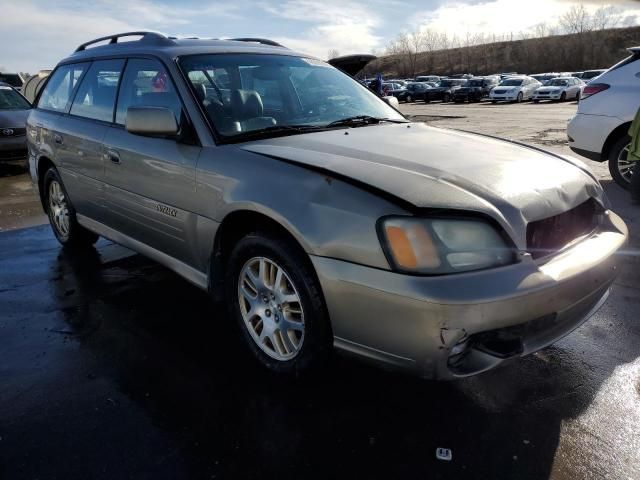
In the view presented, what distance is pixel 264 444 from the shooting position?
230 centimetres

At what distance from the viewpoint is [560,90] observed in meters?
31.0

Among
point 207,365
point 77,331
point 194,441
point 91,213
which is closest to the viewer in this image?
point 194,441

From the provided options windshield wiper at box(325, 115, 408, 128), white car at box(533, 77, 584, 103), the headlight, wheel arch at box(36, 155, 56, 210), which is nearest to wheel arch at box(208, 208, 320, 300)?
the headlight

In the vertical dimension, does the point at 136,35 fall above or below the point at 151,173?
above

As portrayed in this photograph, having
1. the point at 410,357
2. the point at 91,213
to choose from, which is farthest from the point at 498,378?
the point at 91,213

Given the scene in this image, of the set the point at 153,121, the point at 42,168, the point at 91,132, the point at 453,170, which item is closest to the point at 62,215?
the point at 42,168

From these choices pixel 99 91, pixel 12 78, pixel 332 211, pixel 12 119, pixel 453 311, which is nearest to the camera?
pixel 453 311

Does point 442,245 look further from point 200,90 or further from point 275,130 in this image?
point 200,90

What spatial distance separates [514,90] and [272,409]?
33377 mm

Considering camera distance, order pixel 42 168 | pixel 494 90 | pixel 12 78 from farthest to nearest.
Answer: pixel 494 90 → pixel 12 78 → pixel 42 168

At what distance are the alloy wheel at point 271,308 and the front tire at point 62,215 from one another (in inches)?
97.4

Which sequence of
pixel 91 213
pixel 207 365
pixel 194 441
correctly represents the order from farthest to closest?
pixel 91 213 → pixel 207 365 → pixel 194 441

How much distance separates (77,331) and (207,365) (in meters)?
1.02

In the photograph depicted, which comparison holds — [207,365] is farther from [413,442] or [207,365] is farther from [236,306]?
[413,442]
